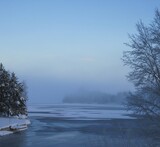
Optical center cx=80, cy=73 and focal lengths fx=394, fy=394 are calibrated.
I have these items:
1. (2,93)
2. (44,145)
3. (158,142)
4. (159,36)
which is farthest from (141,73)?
(2,93)

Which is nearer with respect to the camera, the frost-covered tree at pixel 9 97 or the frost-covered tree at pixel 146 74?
the frost-covered tree at pixel 146 74

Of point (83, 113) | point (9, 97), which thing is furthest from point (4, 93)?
point (83, 113)

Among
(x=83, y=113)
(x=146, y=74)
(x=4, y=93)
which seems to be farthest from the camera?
(x=83, y=113)

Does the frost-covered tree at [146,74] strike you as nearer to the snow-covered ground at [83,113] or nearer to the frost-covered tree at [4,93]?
the snow-covered ground at [83,113]

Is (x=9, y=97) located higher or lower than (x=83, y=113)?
higher

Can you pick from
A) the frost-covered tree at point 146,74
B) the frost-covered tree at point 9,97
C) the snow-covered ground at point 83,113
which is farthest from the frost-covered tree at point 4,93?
the frost-covered tree at point 146,74

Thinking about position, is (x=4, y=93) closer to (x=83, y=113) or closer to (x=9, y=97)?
(x=9, y=97)

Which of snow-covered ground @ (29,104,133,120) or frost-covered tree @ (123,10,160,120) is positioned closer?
frost-covered tree @ (123,10,160,120)

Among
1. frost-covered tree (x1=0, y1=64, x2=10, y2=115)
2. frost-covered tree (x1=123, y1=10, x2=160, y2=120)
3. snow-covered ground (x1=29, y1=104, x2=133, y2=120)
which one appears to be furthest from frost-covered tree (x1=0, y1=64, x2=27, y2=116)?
frost-covered tree (x1=123, y1=10, x2=160, y2=120)

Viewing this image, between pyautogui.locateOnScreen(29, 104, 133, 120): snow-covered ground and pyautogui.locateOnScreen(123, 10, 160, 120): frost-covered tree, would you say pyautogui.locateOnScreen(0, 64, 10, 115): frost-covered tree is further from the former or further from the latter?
pyautogui.locateOnScreen(123, 10, 160, 120): frost-covered tree

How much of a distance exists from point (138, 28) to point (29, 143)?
18.2 m

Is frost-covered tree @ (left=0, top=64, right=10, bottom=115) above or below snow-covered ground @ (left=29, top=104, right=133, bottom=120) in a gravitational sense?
above

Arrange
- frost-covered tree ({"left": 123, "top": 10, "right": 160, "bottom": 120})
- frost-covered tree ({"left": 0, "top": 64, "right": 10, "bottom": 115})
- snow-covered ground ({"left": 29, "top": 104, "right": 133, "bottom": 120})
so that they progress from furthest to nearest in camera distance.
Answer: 1. snow-covered ground ({"left": 29, "top": 104, "right": 133, "bottom": 120})
2. frost-covered tree ({"left": 0, "top": 64, "right": 10, "bottom": 115})
3. frost-covered tree ({"left": 123, "top": 10, "right": 160, "bottom": 120})

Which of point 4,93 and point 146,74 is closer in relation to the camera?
point 146,74
